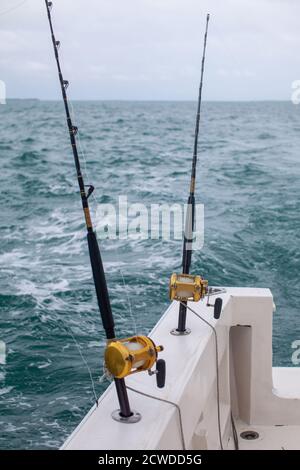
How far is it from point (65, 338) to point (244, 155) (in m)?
14.7

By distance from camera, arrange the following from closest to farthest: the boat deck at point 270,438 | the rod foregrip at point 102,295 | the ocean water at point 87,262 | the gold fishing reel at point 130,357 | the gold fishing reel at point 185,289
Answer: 1. the gold fishing reel at point 130,357
2. the rod foregrip at point 102,295
3. the gold fishing reel at point 185,289
4. the boat deck at point 270,438
5. the ocean water at point 87,262

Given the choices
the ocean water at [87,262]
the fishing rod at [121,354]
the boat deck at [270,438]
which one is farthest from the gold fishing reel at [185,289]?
the ocean water at [87,262]

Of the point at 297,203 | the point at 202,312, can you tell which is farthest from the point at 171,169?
the point at 202,312

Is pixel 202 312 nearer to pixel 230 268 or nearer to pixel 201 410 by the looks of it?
pixel 201 410

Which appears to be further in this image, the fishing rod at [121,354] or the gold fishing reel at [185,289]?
the gold fishing reel at [185,289]

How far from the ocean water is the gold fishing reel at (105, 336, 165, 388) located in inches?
94.2

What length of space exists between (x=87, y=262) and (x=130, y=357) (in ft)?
21.2

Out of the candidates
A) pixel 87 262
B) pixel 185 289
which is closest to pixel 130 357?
pixel 185 289

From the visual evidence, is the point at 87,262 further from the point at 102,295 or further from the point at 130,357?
the point at 130,357

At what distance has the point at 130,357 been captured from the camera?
195 centimetres

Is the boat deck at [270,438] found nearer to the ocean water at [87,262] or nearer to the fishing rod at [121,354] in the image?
the fishing rod at [121,354]

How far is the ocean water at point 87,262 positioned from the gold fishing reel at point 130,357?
2.39 m

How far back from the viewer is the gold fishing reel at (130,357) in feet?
6.34
